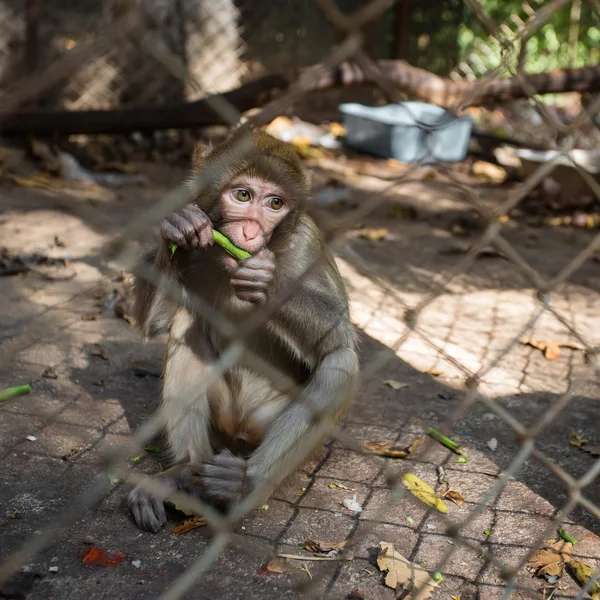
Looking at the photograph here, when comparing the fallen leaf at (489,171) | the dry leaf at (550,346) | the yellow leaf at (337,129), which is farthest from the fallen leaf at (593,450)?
the yellow leaf at (337,129)

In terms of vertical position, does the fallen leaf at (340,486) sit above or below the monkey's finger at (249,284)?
below

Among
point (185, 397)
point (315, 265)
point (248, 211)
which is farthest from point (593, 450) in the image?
point (315, 265)

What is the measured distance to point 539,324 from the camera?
5246 millimetres

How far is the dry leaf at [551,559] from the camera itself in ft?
9.03

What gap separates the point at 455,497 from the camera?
325 cm

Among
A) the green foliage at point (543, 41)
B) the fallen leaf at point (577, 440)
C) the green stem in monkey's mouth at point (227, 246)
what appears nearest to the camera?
the green stem in monkey's mouth at point (227, 246)

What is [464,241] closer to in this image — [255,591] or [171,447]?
[171,447]

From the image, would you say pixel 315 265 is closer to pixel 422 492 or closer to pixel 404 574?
pixel 404 574

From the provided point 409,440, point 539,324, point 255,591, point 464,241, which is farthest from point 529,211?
point 255,591

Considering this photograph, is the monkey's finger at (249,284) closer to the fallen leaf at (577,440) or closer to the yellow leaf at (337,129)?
the fallen leaf at (577,440)

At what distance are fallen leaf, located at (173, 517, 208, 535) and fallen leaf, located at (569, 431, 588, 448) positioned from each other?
1768 millimetres

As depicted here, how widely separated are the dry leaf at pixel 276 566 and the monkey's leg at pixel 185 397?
530 mm

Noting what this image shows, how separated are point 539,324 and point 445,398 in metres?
1.36

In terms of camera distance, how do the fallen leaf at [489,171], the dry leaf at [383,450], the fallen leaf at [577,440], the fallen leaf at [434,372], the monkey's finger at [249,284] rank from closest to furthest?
1. the monkey's finger at [249,284]
2. the dry leaf at [383,450]
3. the fallen leaf at [577,440]
4. the fallen leaf at [434,372]
5. the fallen leaf at [489,171]
